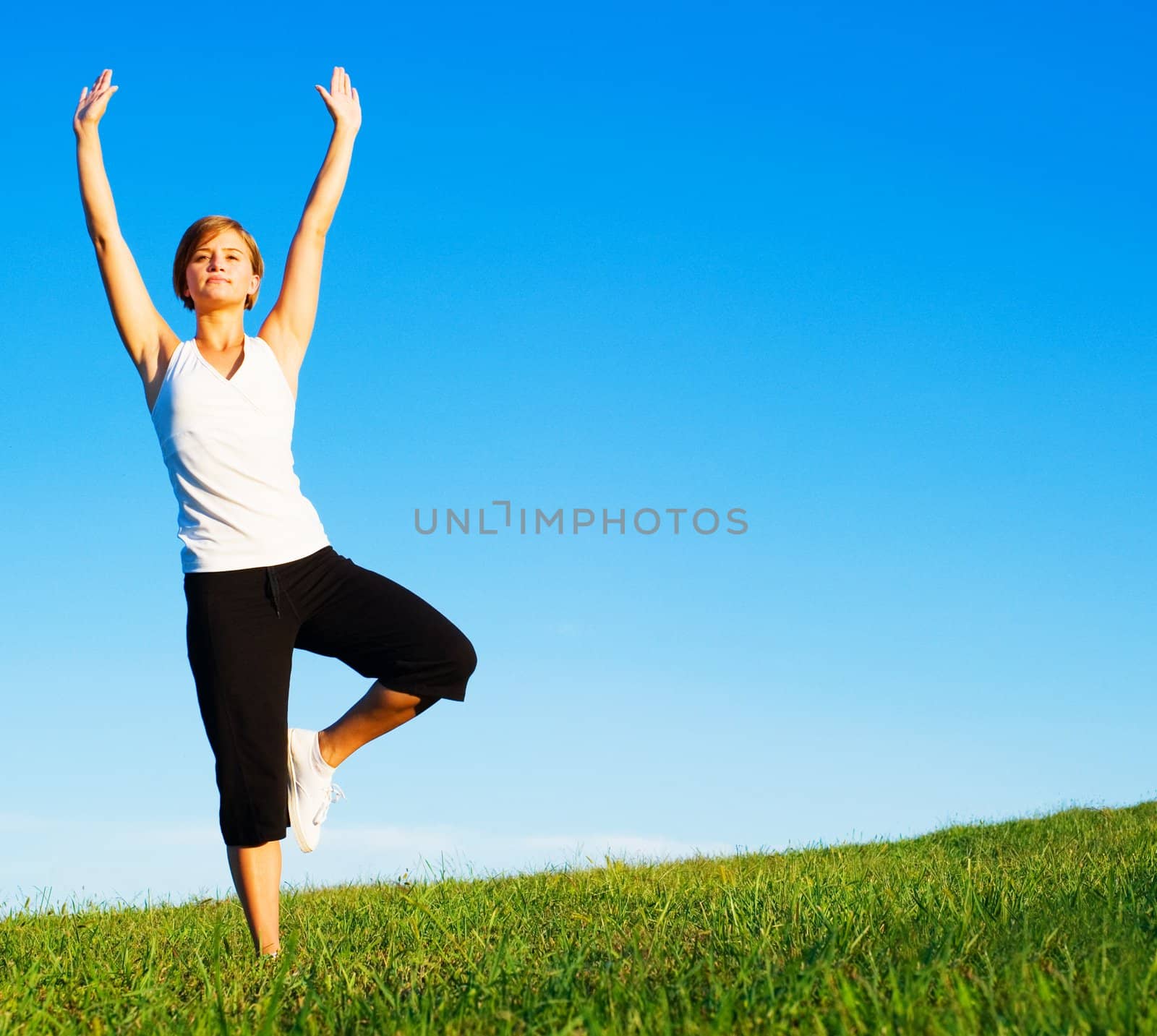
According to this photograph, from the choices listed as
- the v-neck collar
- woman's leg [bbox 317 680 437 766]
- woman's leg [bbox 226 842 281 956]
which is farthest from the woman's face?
woman's leg [bbox 226 842 281 956]

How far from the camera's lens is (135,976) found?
424 centimetres

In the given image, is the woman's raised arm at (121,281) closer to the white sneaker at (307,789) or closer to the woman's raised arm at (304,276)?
the woman's raised arm at (304,276)

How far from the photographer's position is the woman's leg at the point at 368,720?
505 cm

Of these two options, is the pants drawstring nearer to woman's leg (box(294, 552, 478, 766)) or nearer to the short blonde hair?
woman's leg (box(294, 552, 478, 766))

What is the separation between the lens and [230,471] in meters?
4.71

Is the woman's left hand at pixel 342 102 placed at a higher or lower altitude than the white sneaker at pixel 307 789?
higher

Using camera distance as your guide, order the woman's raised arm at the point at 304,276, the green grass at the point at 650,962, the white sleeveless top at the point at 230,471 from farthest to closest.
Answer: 1. the woman's raised arm at the point at 304,276
2. the white sleeveless top at the point at 230,471
3. the green grass at the point at 650,962

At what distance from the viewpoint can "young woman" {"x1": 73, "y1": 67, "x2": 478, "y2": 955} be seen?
4621mm

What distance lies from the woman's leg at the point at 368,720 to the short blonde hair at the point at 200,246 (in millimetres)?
1931

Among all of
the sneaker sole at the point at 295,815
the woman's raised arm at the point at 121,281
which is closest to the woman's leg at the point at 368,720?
the sneaker sole at the point at 295,815

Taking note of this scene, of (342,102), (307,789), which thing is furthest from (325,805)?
(342,102)

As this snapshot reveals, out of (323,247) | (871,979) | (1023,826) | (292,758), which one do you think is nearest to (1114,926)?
(871,979)

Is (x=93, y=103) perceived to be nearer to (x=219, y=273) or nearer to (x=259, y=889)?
(x=219, y=273)

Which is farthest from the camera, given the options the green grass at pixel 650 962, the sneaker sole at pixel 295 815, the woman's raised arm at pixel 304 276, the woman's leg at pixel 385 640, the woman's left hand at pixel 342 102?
the woman's left hand at pixel 342 102
